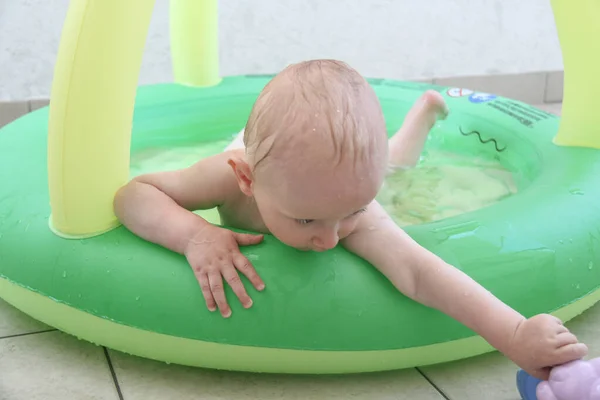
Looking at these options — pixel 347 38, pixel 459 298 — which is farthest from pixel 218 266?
pixel 347 38

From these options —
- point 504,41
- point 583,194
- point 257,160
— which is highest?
point 257,160

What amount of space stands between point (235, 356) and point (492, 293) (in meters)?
0.31

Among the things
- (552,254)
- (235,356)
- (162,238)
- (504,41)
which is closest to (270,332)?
(235,356)

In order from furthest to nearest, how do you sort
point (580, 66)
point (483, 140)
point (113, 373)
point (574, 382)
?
point (483, 140), point (580, 66), point (113, 373), point (574, 382)

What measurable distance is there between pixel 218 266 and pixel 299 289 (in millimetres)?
95

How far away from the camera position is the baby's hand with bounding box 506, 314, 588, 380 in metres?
0.68

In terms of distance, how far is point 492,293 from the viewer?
854 millimetres

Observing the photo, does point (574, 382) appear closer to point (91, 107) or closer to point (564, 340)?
point (564, 340)

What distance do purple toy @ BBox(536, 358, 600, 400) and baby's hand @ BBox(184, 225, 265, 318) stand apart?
1.04ft

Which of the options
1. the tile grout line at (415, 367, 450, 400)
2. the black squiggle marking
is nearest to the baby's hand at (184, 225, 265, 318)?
the tile grout line at (415, 367, 450, 400)

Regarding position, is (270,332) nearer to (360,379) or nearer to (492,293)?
(360,379)

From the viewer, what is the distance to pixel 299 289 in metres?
0.82

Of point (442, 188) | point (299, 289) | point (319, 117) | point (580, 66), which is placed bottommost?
point (442, 188)

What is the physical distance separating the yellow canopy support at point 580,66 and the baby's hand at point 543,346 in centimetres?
59
